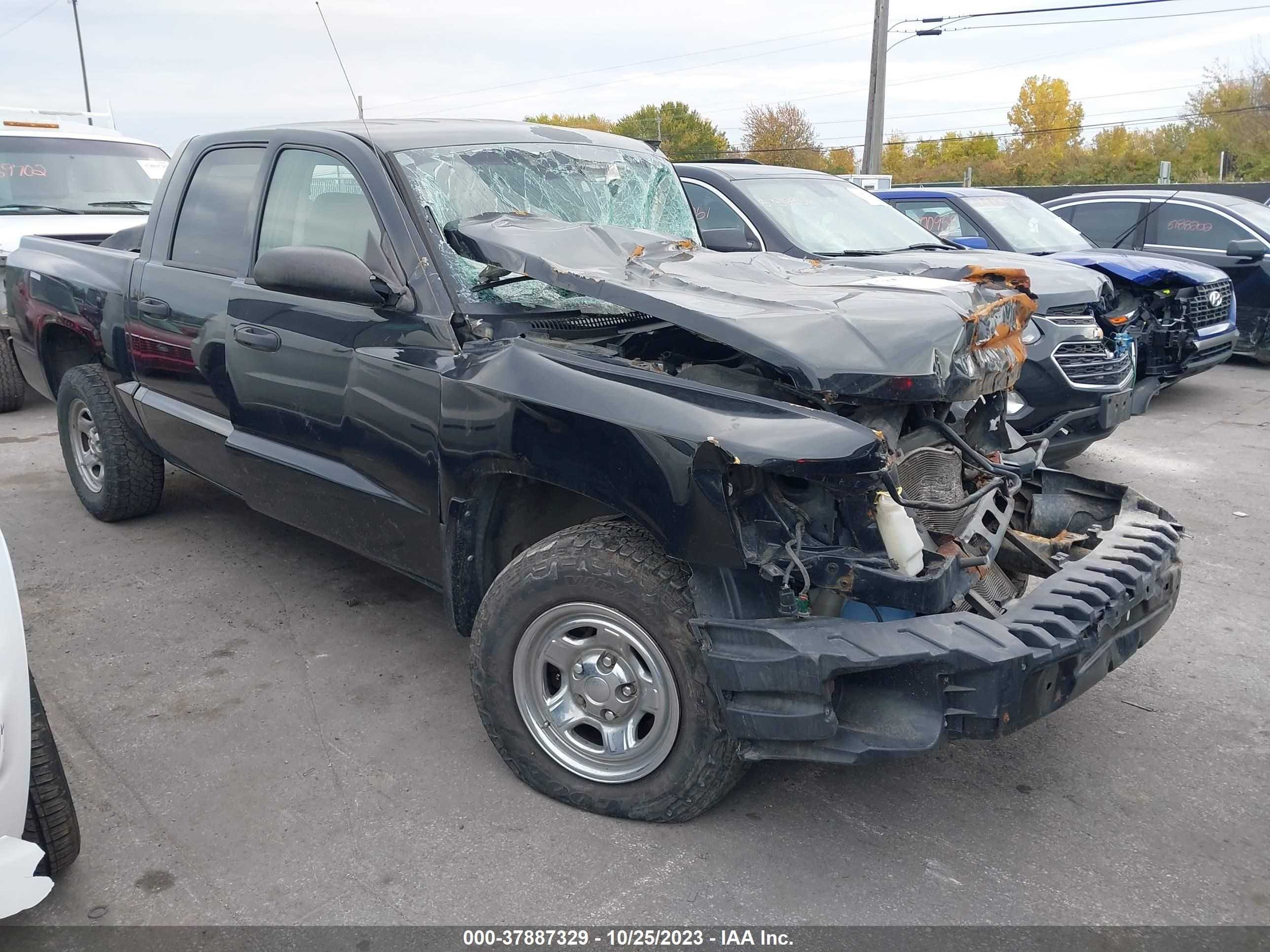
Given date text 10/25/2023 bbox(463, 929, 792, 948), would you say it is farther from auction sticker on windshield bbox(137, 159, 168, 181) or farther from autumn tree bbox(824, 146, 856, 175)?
autumn tree bbox(824, 146, 856, 175)

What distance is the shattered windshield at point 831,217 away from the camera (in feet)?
22.9

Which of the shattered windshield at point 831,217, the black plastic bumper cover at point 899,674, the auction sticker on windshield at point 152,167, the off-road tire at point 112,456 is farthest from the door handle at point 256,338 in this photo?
the auction sticker on windshield at point 152,167

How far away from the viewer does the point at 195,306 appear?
4.26m

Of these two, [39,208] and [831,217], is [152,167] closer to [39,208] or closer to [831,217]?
[39,208]

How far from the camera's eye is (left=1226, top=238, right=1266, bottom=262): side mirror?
959 cm

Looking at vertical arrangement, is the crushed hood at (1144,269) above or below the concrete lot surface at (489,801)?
above

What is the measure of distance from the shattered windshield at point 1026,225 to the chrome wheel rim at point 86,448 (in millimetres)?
6895

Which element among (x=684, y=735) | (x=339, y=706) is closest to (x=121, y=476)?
(x=339, y=706)

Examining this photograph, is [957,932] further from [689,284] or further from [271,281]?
[271,281]

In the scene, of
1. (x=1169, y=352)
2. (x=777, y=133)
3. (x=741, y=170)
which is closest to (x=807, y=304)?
(x=741, y=170)

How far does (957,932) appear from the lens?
8.31 feet

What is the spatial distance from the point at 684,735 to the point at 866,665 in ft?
1.89

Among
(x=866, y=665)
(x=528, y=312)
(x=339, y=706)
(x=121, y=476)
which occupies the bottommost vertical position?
(x=339, y=706)

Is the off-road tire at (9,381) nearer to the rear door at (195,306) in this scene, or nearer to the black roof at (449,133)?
the rear door at (195,306)
